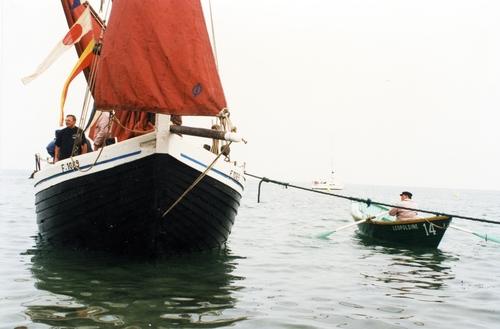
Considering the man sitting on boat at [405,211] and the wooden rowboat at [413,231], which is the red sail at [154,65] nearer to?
the wooden rowboat at [413,231]

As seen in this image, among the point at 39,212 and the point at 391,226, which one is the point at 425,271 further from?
the point at 39,212

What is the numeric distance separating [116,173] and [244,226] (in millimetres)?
12623

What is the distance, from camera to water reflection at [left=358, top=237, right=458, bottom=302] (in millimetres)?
9074

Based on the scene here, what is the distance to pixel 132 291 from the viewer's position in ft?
26.1

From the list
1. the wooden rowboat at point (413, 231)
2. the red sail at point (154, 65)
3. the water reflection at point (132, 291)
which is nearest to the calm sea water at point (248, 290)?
the water reflection at point (132, 291)

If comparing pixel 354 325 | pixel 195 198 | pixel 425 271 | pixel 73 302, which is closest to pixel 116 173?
pixel 195 198

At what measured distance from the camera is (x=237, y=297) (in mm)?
8117

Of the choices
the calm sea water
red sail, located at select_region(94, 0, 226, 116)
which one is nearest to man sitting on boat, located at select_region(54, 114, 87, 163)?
the calm sea water

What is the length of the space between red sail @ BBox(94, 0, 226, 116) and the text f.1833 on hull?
1.11 meters

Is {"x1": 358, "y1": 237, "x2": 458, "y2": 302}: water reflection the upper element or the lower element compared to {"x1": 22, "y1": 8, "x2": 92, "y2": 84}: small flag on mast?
lower

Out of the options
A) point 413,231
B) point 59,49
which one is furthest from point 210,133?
point 413,231

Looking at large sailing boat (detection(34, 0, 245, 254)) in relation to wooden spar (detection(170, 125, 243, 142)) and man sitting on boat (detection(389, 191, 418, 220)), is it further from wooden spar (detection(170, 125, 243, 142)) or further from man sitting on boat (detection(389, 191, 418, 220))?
man sitting on boat (detection(389, 191, 418, 220))

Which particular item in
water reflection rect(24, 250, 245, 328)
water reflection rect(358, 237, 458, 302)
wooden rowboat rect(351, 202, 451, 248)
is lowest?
water reflection rect(358, 237, 458, 302)

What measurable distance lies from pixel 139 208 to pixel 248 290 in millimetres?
2716
